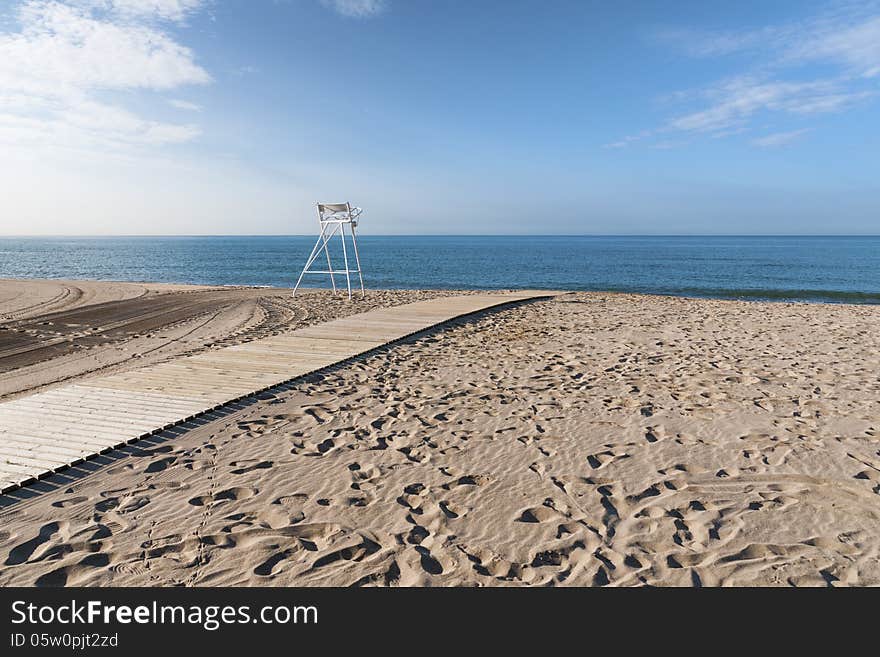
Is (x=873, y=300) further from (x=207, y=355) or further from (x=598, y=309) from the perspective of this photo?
(x=207, y=355)

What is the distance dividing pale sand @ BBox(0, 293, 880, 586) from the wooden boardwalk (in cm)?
41

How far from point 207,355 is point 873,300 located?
2751cm

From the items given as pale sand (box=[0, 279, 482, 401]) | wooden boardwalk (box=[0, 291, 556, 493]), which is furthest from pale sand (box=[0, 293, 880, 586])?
pale sand (box=[0, 279, 482, 401])

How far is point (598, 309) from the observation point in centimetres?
1458

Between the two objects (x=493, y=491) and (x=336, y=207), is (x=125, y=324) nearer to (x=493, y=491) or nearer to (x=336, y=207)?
(x=336, y=207)

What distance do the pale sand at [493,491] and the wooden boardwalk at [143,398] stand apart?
0.41m

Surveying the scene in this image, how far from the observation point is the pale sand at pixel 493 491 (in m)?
2.94

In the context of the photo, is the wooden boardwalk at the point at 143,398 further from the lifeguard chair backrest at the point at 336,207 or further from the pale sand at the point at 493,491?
the lifeguard chair backrest at the point at 336,207

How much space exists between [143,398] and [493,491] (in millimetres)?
4114

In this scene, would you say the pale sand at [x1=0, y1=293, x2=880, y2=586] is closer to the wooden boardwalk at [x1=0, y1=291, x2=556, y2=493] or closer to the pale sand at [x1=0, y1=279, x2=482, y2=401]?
the wooden boardwalk at [x1=0, y1=291, x2=556, y2=493]

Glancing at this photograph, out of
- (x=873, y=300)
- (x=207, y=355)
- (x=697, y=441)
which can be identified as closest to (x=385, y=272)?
(x=873, y=300)

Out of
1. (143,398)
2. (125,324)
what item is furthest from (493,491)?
(125,324)

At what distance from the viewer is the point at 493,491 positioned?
3.85 metres

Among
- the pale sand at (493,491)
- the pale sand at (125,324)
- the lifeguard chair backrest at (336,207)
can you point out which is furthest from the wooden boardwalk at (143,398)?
the lifeguard chair backrest at (336,207)
